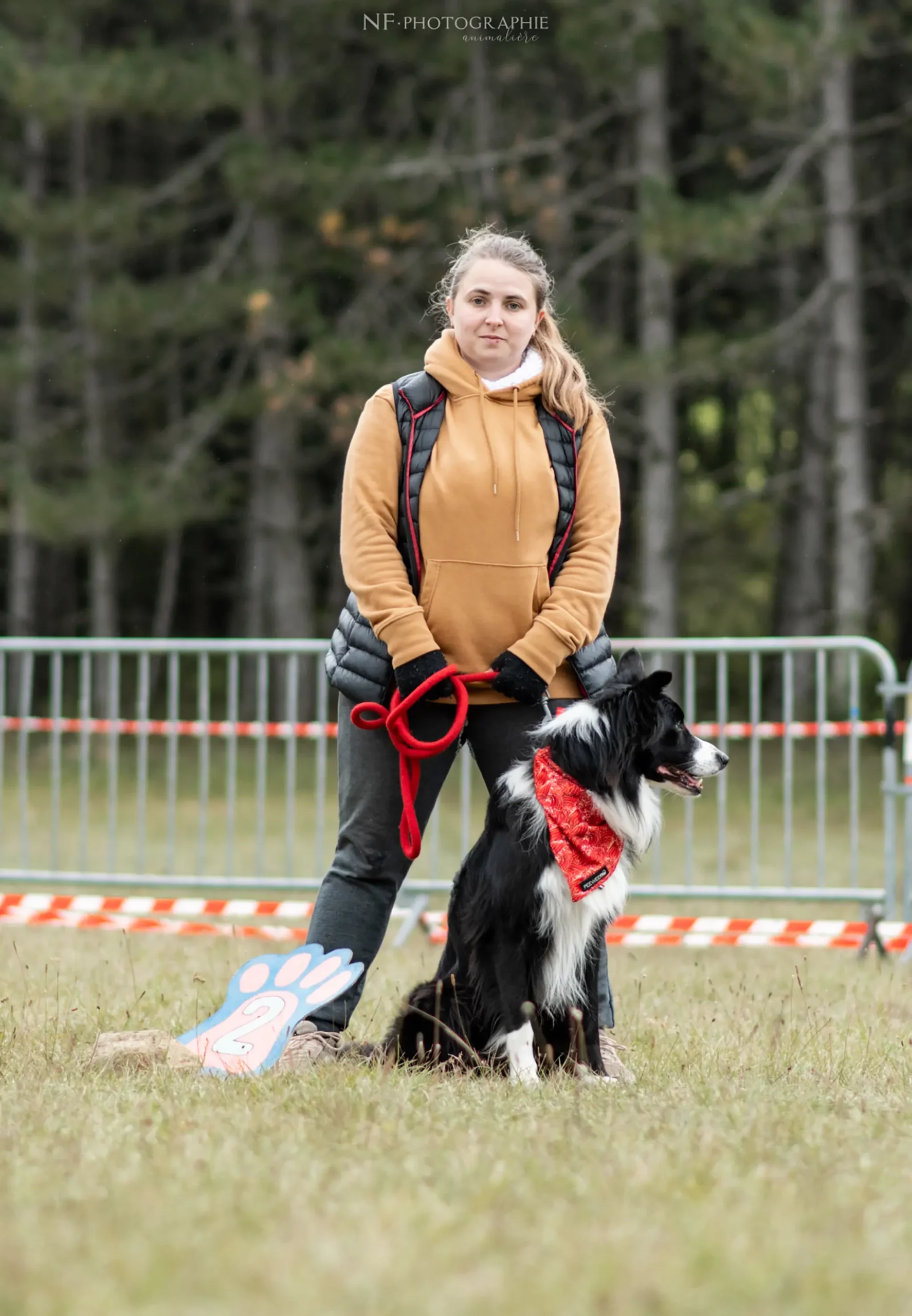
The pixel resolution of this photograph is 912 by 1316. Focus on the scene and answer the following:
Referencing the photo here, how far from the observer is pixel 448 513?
4371 mm

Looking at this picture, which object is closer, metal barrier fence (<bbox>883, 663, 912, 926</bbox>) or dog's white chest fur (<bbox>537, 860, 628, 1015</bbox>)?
dog's white chest fur (<bbox>537, 860, 628, 1015</bbox>)

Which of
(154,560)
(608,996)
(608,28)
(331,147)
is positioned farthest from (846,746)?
(154,560)

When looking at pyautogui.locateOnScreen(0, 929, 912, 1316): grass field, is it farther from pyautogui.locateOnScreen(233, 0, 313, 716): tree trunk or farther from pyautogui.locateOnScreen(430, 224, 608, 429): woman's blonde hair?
pyautogui.locateOnScreen(233, 0, 313, 716): tree trunk

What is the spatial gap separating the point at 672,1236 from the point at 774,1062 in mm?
1811

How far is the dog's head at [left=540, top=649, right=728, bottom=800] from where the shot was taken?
14.0 ft

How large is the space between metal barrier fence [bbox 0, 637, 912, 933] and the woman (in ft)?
9.19

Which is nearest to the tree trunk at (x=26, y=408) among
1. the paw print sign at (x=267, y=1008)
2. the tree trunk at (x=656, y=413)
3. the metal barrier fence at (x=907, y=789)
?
the tree trunk at (x=656, y=413)

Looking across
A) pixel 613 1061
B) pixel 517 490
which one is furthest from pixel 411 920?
pixel 517 490

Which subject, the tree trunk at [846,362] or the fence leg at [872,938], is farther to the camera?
the tree trunk at [846,362]

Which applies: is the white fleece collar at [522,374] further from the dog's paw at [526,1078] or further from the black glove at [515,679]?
the dog's paw at [526,1078]

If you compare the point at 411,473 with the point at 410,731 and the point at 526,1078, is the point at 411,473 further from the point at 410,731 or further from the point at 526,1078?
the point at 526,1078

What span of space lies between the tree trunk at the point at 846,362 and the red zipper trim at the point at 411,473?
12.7 metres

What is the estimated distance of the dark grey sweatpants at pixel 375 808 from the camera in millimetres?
4512

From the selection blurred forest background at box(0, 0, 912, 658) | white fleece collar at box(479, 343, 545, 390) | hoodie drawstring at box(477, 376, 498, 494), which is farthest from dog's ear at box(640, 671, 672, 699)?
blurred forest background at box(0, 0, 912, 658)
